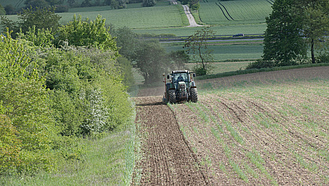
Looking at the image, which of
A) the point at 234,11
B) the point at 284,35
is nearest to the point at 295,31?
the point at 284,35

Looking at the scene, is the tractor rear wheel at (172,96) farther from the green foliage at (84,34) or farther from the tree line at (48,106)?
the green foliage at (84,34)

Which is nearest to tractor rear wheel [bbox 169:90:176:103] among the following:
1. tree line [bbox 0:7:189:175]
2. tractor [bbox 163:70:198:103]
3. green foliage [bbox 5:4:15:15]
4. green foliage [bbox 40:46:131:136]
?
tractor [bbox 163:70:198:103]

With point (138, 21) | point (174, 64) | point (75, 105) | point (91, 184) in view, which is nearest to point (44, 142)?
point (91, 184)

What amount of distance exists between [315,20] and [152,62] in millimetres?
29292

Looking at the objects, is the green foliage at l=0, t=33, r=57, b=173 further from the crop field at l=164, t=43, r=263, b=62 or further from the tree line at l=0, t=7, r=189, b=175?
the crop field at l=164, t=43, r=263, b=62

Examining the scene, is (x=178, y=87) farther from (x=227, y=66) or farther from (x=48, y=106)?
(x=227, y=66)

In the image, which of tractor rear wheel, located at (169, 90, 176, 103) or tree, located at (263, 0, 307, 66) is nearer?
tractor rear wheel, located at (169, 90, 176, 103)

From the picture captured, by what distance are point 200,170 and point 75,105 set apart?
27.9ft

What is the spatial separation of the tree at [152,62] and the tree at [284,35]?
20.7m

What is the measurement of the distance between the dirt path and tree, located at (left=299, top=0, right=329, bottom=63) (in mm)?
35820

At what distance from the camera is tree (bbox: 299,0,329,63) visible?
159ft

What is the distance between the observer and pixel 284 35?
167 ft

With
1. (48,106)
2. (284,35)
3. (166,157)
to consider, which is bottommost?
(166,157)

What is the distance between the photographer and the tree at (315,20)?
48.4 metres
